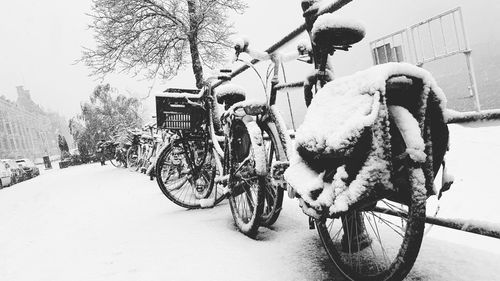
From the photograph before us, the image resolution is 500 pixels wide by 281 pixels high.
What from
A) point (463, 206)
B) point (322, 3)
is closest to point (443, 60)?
point (463, 206)

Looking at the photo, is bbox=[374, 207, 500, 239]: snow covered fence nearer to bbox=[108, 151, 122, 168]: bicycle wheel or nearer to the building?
bbox=[108, 151, 122, 168]: bicycle wheel

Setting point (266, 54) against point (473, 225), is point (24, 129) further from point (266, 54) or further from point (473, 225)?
point (473, 225)

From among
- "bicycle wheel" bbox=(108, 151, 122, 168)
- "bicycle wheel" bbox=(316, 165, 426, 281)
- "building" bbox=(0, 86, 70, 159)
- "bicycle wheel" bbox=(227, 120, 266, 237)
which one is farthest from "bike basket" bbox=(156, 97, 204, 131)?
"building" bbox=(0, 86, 70, 159)

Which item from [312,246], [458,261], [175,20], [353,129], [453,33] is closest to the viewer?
[353,129]

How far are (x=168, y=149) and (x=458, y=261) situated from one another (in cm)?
264

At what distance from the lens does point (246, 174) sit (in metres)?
2.38

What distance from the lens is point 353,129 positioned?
1.08m

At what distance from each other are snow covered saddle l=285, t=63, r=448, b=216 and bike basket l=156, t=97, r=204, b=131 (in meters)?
2.18

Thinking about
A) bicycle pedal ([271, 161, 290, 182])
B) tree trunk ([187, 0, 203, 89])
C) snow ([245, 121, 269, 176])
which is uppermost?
tree trunk ([187, 0, 203, 89])

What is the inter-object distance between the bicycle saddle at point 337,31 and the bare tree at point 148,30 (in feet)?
29.7

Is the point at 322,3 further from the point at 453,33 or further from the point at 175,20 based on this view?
the point at 175,20

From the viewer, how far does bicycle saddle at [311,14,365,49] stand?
1358 mm

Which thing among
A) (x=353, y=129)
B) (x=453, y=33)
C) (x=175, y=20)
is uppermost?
(x=175, y=20)

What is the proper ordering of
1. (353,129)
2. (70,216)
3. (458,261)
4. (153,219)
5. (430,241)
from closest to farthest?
(353,129) → (458,261) → (430,241) → (153,219) → (70,216)
